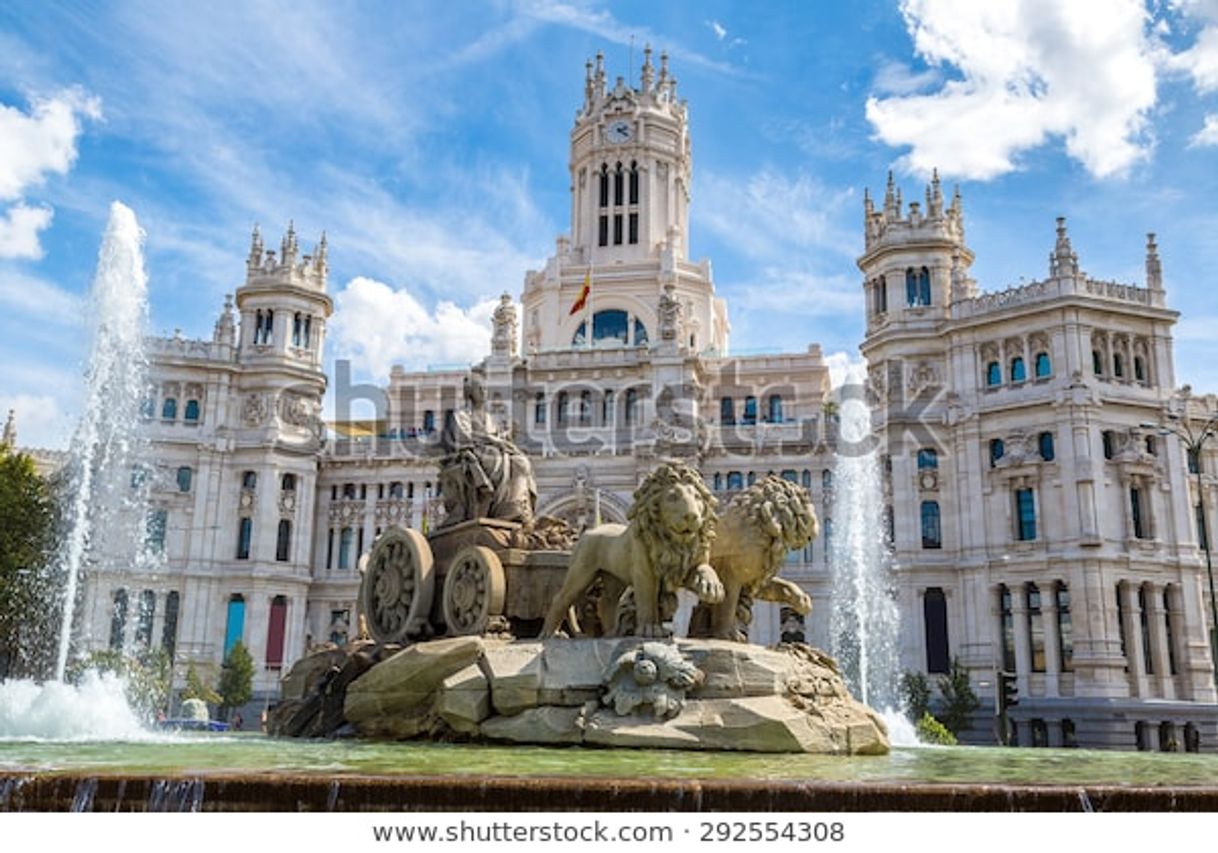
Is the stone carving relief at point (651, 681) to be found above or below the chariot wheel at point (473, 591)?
below

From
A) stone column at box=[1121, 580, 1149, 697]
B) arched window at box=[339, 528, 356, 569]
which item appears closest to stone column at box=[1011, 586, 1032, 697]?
stone column at box=[1121, 580, 1149, 697]

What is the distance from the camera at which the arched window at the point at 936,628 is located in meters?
51.4

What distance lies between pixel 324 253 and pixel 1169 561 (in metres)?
49.3

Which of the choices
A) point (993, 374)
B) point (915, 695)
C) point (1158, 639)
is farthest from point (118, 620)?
point (1158, 639)

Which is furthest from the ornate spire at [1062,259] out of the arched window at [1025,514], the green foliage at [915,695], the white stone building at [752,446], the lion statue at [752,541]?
the lion statue at [752,541]

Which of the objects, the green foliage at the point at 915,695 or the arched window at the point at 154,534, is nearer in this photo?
the green foliage at the point at 915,695

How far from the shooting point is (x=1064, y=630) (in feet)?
159

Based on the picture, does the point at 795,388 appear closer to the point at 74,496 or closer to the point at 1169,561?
the point at 1169,561

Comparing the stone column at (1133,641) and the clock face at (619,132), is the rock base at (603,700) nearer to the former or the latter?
the stone column at (1133,641)

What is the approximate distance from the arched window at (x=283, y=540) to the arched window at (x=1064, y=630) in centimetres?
4038

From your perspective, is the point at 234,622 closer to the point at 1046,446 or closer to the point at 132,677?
the point at 132,677

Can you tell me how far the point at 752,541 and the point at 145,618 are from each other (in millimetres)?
51681

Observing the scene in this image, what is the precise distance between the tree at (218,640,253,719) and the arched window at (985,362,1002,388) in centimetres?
3844

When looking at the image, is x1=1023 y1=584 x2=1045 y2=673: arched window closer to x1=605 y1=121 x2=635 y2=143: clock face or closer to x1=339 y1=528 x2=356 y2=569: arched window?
x1=339 y1=528 x2=356 y2=569: arched window
